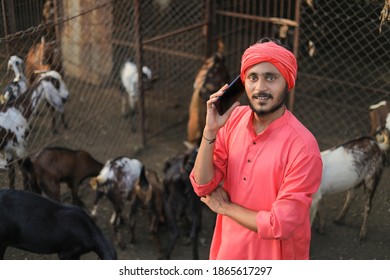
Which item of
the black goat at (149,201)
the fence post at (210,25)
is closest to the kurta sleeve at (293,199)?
the black goat at (149,201)

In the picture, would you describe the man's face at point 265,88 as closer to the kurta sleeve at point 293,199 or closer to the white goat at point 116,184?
the kurta sleeve at point 293,199

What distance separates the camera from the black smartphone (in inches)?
102

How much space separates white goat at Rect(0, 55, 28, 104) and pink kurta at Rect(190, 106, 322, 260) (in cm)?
305

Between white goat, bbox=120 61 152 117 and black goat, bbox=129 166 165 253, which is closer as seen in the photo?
black goat, bbox=129 166 165 253

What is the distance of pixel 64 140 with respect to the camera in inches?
284

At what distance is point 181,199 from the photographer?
575 cm

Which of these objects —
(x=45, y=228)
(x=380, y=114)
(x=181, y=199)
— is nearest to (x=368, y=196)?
(x=380, y=114)

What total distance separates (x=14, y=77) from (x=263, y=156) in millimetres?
3463

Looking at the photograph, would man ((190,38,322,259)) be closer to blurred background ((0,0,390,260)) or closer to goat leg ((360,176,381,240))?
goat leg ((360,176,381,240))

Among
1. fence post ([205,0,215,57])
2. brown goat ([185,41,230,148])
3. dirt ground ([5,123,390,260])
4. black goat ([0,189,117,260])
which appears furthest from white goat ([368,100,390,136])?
→ black goat ([0,189,117,260])

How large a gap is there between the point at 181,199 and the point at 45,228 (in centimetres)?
169

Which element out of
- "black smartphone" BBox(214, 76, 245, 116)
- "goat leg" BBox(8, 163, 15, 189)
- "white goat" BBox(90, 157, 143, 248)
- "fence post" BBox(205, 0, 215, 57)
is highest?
"black smartphone" BBox(214, 76, 245, 116)
